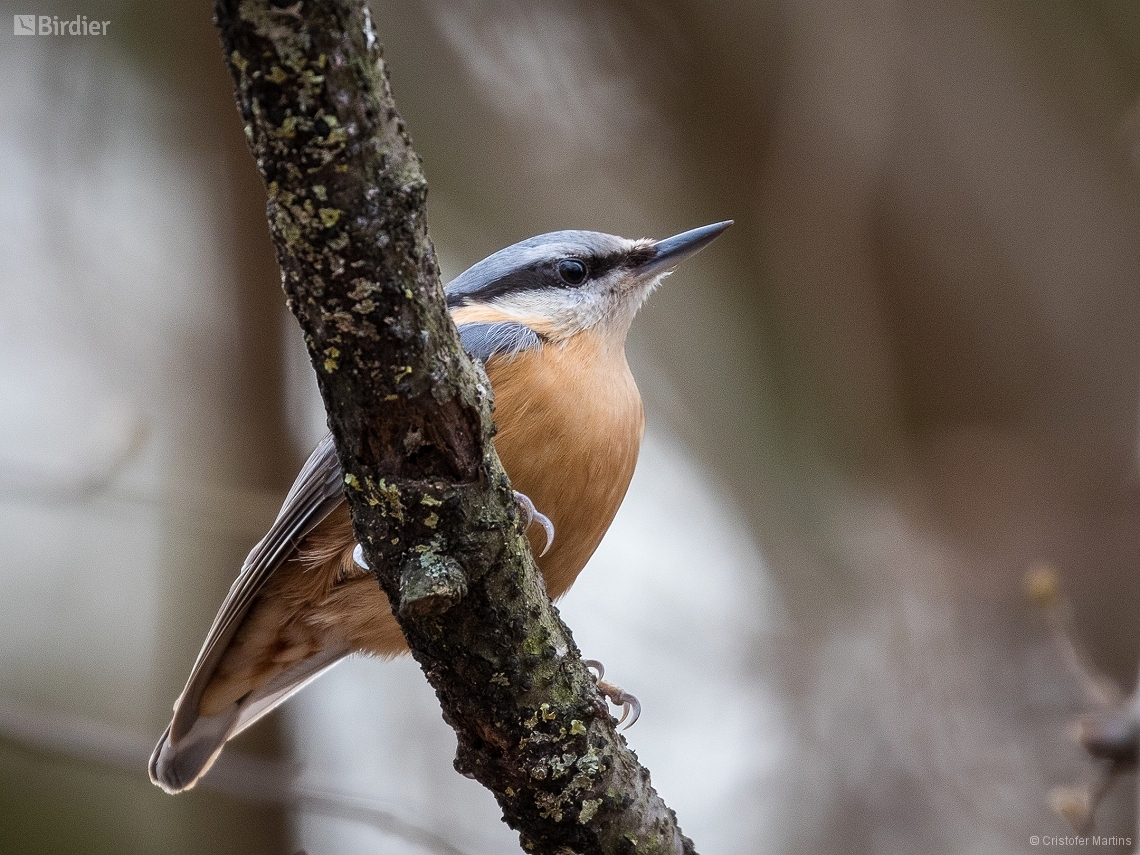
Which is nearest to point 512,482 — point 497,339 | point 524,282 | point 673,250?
point 497,339

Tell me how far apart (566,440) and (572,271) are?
32.3 inches

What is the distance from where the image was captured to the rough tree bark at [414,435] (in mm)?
1475

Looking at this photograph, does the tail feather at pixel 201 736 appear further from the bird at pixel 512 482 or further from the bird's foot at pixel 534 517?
the bird's foot at pixel 534 517

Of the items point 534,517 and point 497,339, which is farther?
point 497,339

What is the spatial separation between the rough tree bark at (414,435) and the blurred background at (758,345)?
3.06 m

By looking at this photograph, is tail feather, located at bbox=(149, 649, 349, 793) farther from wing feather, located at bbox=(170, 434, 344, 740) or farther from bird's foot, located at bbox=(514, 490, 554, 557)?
bird's foot, located at bbox=(514, 490, 554, 557)

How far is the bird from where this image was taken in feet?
9.44

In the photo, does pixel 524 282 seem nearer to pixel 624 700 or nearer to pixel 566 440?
pixel 566 440

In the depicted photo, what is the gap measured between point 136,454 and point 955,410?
4.04 metres

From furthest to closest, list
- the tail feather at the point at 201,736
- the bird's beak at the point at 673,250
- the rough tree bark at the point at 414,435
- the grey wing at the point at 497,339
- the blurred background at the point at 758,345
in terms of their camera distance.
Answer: the blurred background at the point at 758,345 < the bird's beak at the point at 673,250 < the tail feather at the point at 201,736 < the grey wing at the point at 497,339 < the rough tree bark at the point at 414,435

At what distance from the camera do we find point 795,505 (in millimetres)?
6273

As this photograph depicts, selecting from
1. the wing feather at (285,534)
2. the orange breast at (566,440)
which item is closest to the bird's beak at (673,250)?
the orange breast at (566,440)

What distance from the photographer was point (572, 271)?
11.5 ft

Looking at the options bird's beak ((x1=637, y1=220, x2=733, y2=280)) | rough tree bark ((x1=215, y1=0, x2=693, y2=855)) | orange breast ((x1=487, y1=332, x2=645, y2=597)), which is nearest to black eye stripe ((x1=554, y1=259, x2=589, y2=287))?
bird's beak ((x1=637, y1=220, x2=733, y2=280))
